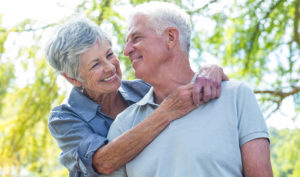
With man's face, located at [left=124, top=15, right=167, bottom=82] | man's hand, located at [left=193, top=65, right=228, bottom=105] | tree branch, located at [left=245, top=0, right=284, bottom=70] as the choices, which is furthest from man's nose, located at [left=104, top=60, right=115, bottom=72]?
tree branch, located at [left=245, top=0, right=284, bottom=70]

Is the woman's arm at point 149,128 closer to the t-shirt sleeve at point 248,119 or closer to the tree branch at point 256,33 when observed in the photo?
the t-shirt sleeve at point 248,119

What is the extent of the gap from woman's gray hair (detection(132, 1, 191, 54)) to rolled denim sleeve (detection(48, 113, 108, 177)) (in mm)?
587

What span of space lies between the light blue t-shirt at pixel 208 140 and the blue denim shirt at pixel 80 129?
8.4 inches

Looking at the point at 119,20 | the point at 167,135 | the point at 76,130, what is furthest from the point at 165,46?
the point at 119,20

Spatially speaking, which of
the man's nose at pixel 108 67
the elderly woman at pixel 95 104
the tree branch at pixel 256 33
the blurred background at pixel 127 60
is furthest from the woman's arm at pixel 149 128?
the tree branch at pixel 256 33

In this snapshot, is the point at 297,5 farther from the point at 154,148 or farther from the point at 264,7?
the point at 154,148

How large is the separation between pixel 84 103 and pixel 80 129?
0.24 m

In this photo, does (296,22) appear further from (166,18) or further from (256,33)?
(166,18)

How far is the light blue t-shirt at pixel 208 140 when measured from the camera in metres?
1.79

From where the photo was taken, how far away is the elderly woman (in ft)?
6.37

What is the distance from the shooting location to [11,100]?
4164mm

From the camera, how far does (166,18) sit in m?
2.11

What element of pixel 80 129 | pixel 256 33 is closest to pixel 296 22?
pixel 256 33

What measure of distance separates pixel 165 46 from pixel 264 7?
2.59 m
